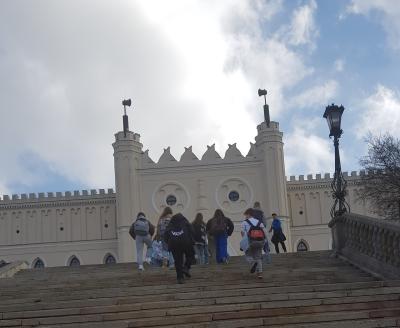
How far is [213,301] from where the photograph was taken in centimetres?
1105

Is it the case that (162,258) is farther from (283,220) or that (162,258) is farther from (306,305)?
(283,220)

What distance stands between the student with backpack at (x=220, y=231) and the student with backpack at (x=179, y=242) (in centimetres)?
355

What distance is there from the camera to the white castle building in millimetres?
45875

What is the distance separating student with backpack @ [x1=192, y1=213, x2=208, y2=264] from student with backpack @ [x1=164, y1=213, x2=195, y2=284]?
348 cm

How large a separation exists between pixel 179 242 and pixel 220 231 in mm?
4023

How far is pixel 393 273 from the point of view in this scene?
1268cm

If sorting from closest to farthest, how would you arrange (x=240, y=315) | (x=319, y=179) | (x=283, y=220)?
(x=240, y=315), (x=283, y=220), (x=319, y=179)

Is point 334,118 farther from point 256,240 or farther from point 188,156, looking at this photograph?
point 188,156

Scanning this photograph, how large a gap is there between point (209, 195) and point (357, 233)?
31180 mm

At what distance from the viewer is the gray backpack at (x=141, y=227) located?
54.9ft

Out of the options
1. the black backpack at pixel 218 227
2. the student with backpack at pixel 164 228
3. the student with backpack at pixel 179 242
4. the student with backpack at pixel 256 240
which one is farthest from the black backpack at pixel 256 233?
the black backpack at pixel 218 227

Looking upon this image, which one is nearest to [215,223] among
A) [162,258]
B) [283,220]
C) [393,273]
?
[162,258]

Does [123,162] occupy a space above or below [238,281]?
above

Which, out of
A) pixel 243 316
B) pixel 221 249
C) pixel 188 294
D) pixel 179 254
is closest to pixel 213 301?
pixel 188 294
